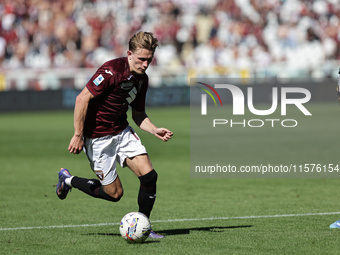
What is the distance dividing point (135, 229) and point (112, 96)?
145cm

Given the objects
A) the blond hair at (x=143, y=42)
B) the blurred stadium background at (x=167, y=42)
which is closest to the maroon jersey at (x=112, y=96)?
the blond hair at (x=143, y=42)

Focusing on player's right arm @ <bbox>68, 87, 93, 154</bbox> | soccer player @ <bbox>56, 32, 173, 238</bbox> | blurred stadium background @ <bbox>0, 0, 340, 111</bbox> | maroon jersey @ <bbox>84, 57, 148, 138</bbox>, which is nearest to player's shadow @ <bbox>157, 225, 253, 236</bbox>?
soccer player @ <bbox>56, 32, 173, 238</bbox>

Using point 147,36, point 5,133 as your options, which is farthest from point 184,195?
point 5,133

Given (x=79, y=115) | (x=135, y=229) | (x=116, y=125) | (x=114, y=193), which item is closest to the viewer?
(x=135, y=229)

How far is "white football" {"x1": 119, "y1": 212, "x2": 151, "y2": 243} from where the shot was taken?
7.57 meters

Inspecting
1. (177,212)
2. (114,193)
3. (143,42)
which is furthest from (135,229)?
(177,212)

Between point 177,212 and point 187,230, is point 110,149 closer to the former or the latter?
point 187,230

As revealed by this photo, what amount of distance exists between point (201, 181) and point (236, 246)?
19.3 feet

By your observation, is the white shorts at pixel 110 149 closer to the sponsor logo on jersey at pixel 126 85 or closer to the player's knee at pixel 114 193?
the player's knee at pixel 114 193

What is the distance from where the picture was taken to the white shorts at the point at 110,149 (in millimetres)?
8094

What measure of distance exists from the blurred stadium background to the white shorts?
67.7 ft

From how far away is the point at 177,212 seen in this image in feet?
32.5

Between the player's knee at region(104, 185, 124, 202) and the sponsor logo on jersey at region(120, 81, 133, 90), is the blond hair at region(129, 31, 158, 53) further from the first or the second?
the player's knee at region(104, 185, 124, 202)

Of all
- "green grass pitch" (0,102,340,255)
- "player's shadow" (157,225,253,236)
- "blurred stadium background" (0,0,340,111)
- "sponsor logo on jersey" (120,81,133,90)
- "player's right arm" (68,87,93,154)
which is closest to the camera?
"green grass pitch" (0,102,340,255)
